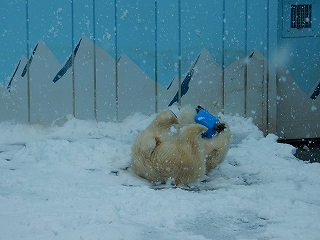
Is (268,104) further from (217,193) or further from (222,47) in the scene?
(217,193)

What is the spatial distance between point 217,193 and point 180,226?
2.15ft

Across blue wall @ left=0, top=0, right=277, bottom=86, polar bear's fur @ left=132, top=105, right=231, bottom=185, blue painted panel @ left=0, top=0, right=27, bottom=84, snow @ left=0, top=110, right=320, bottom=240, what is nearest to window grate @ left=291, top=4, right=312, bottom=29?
blue wall @ left=0, top=0, right=277, bottom=86

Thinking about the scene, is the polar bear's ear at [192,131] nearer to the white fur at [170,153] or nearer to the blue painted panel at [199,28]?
the white fur at [170,153]

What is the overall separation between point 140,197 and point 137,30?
2644 millimetres

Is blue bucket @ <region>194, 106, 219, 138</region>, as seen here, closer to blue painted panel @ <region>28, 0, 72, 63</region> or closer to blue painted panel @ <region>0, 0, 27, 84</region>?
blue painted panel @ <region>28, 0, 72, 63</region>

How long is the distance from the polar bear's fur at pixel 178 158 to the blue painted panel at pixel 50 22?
7.36 feet

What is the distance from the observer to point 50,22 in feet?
17.4

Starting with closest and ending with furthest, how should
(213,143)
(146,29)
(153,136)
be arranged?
(153,136) → (213,143) → (146,29)

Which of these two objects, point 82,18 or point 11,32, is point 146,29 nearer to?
point 82,18

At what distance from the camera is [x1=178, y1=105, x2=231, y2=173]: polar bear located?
149 inches

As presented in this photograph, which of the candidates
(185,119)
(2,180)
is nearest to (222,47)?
(185,119)

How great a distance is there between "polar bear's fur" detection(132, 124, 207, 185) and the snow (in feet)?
0.29

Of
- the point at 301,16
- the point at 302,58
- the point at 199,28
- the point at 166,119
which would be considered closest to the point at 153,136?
the point at 166,119

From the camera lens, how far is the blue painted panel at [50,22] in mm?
5309
